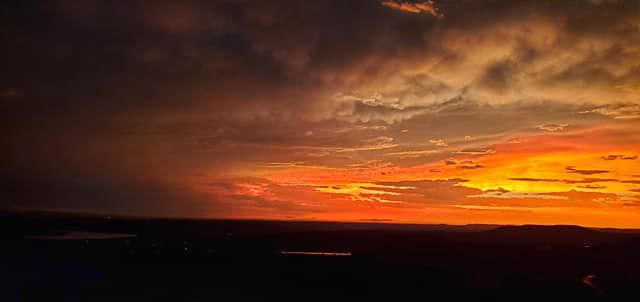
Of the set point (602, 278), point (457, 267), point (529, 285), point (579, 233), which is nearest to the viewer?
point (529, 285)

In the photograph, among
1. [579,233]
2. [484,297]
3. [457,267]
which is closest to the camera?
[484,297]

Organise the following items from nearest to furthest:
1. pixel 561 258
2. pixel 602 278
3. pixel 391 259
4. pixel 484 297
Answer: pixel 484 297
pixel 602 278
pixel 391 259
pixel 561 258

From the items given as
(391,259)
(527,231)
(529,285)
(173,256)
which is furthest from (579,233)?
(173,256)

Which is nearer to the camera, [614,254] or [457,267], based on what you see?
[457,267]

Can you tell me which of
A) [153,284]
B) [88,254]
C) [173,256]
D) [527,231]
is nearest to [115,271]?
[153,284]

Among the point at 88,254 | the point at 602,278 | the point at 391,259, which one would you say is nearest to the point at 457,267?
the point at 391,259

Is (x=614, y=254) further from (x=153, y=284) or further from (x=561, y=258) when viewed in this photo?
(x=153, y=284)

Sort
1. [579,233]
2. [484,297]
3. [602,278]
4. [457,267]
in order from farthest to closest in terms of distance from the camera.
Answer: [579,233]
[457,267]
[602,278]
[484,297]

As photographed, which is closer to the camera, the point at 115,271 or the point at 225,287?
the point at 225,287

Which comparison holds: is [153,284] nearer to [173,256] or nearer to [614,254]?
[173,256]
